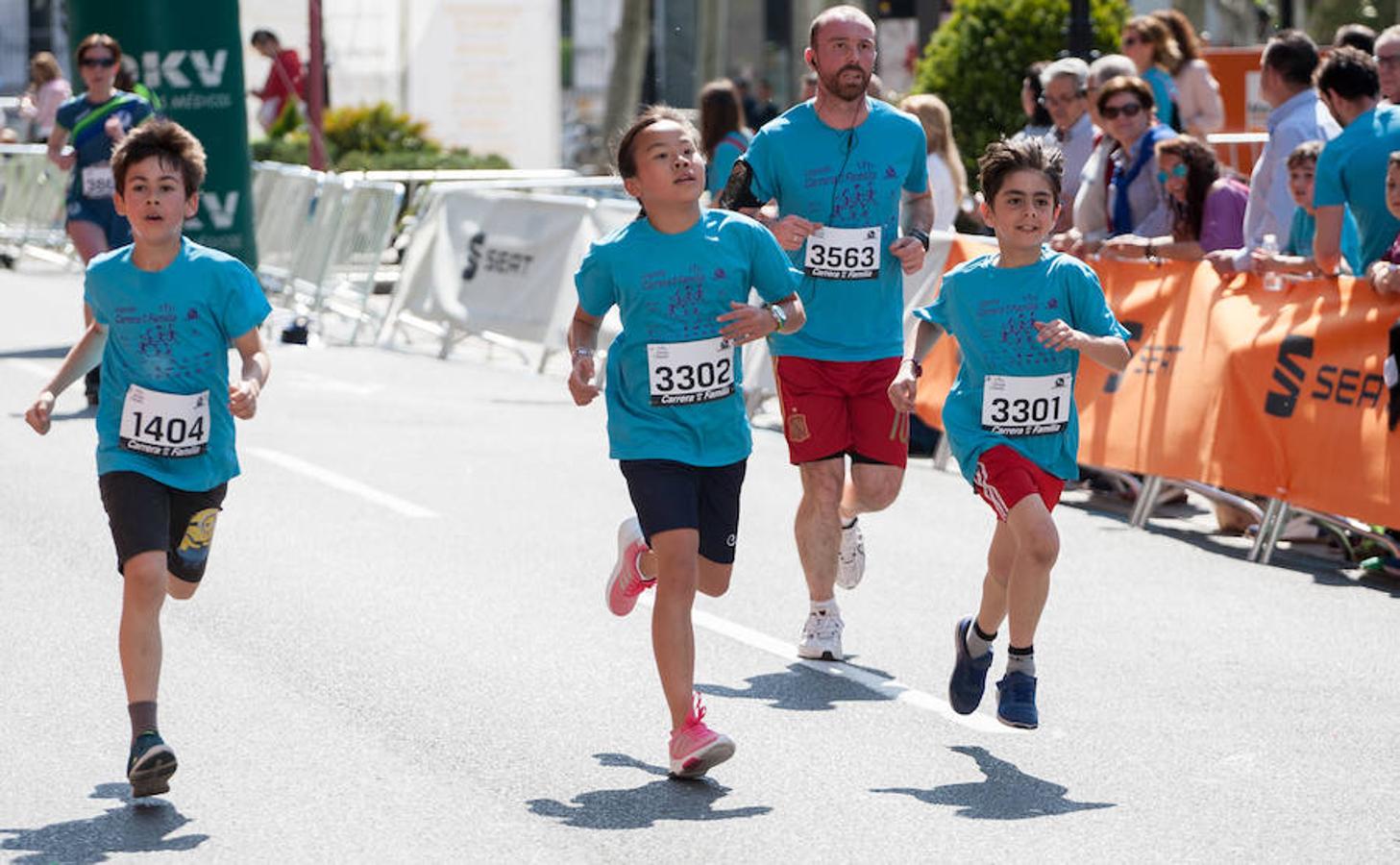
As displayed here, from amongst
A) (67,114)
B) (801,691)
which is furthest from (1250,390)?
(67,114)

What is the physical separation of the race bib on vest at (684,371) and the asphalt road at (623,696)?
989 millimetres

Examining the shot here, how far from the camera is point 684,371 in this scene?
6551 mm

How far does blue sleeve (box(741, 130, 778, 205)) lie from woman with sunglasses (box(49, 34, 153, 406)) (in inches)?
291

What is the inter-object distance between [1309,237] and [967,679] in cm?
446

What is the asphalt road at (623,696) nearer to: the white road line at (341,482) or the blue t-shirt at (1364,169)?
the white road line at (341,482)

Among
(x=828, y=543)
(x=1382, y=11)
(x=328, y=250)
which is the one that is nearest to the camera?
(x=828, y=543)

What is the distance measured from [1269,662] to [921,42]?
2843 cm

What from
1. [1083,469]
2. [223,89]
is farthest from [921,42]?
[1083,469]

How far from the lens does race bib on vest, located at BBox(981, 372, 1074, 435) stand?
6.95 m

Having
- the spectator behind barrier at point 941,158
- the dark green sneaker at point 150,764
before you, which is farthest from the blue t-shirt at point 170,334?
the spectator behind barrier at point 941,158

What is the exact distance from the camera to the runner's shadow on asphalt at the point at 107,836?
5844 millimetres

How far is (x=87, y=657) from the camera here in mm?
8062

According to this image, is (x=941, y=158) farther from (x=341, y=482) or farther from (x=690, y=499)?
(x=690, y=499)

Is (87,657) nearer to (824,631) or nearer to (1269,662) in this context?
(824,631)
